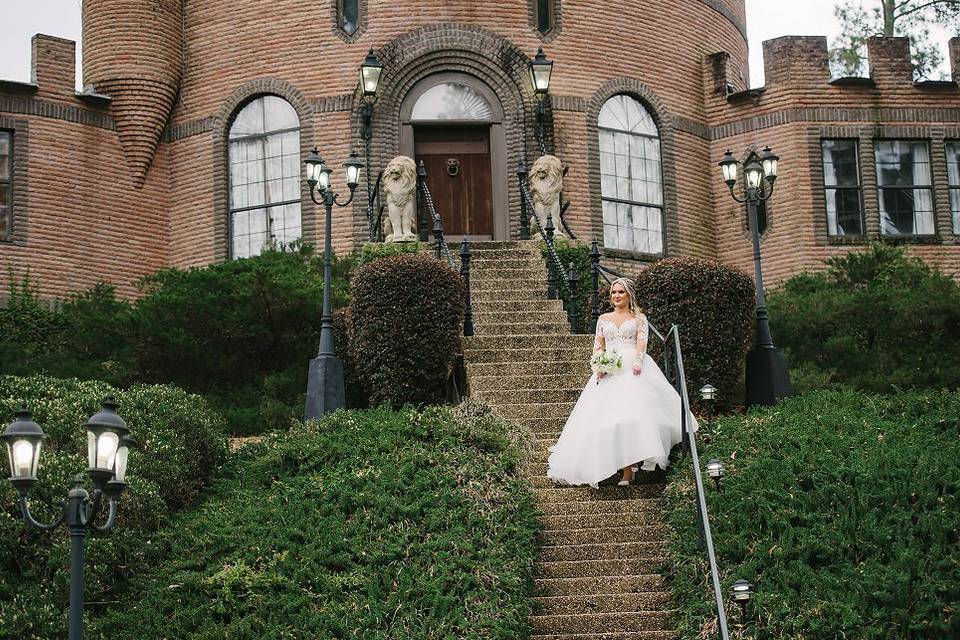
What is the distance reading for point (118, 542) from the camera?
12305 millimetres

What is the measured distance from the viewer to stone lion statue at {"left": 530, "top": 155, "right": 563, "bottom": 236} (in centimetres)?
2170

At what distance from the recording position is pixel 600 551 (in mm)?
12430

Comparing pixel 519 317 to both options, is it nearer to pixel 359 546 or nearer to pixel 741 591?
pixel 359 546

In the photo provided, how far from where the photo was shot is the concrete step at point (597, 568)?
12.2m

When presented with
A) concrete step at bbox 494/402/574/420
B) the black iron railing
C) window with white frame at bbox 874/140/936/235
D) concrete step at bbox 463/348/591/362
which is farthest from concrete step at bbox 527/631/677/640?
window with white frame at bbox 874/140/936/235

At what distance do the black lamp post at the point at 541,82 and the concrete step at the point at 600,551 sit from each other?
1166 cm

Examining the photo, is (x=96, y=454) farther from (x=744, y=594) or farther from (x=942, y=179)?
(x=942, y=179)

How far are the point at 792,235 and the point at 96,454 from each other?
56.7ft

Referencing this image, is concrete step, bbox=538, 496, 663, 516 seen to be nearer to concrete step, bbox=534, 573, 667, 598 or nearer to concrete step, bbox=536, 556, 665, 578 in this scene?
concrete step, bbox=536, 556, 665, 578

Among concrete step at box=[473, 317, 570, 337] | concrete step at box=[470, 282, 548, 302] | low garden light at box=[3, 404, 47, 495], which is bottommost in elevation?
low garden light at box=[3, 404, 47, 495]

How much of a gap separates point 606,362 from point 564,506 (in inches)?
58.7

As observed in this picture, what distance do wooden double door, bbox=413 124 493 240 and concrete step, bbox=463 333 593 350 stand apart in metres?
6.48

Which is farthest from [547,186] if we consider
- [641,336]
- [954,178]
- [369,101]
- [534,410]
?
[954,178]

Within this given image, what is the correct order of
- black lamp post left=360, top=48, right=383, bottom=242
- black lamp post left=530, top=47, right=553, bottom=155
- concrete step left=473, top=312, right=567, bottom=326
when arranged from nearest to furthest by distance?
concrete step left=473, top=312, right=567, bottom=326, black lamp post left=360, top=48, right=383, bottom=242, black lamp post left=530, top=47, right=553, bottom=155
